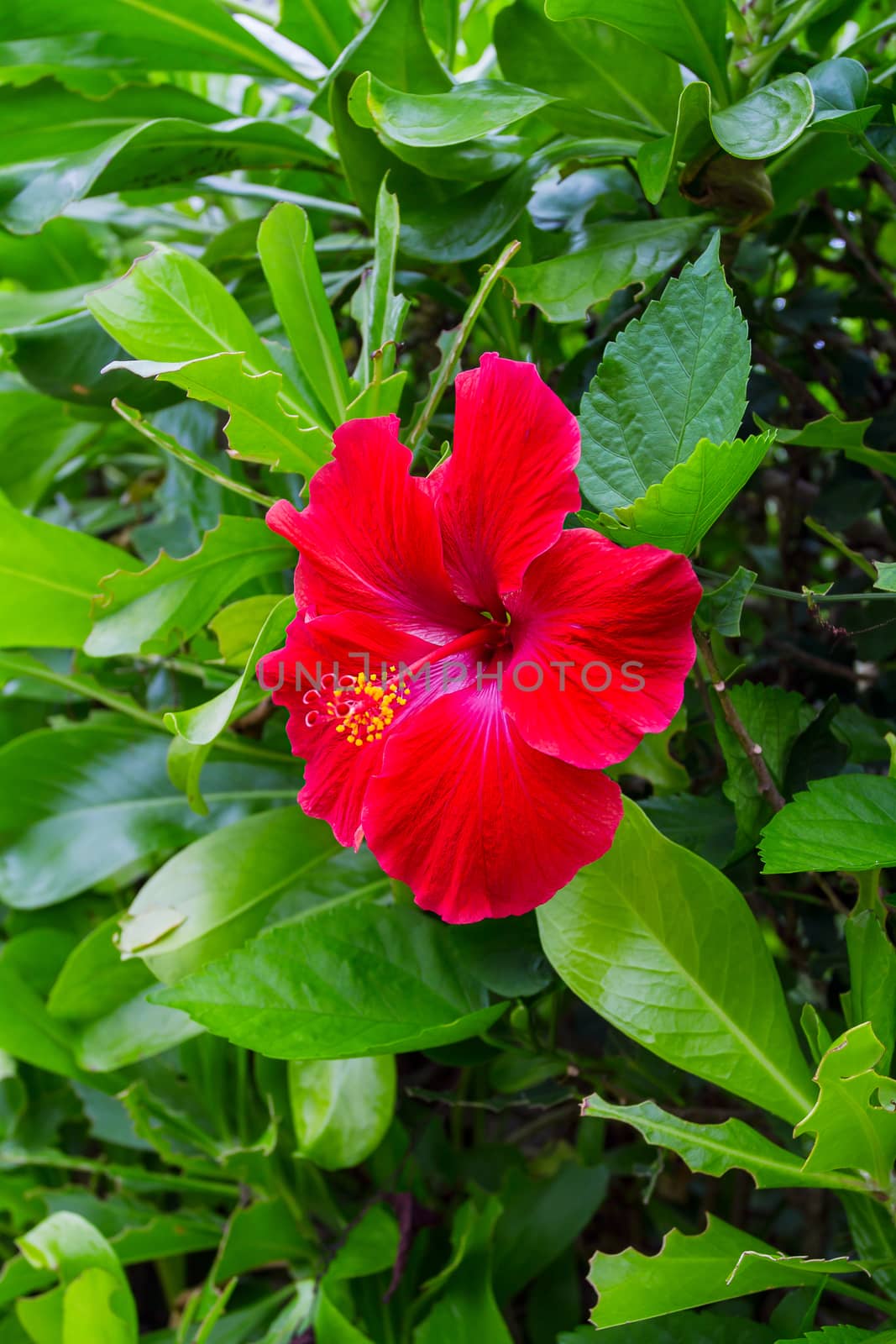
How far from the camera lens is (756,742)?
573mm

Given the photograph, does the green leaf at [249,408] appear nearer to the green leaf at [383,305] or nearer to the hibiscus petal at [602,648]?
the green leaf at [383,305]

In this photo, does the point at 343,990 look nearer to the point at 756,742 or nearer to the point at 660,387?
the point at 756,742

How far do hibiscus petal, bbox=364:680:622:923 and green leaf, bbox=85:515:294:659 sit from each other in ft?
0.79

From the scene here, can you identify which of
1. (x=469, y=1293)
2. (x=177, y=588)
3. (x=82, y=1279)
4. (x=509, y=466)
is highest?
(x=509, y=466)

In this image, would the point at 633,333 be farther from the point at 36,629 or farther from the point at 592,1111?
the point at 36,629

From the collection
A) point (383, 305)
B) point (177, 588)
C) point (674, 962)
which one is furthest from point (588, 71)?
point (674, 962)

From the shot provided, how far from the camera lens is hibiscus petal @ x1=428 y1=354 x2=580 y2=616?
44 cm

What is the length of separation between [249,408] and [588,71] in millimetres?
313

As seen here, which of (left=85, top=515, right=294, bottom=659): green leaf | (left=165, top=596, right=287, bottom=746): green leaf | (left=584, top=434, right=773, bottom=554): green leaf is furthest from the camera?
(left=85, top=515, right=294, bottom=659): green leaf

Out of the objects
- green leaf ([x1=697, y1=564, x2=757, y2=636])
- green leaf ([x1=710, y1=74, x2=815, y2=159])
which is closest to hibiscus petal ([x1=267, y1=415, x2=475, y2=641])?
green leaf ([x1=697, y1=564, x2=757, y2=636])

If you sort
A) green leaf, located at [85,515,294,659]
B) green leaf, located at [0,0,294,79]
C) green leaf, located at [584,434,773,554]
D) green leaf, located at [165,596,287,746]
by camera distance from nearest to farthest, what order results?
green leaf, located at [584,434,773,554] < green leaf, located at [165,596,287,746] < green leaf, located at [85,515,294,659] < green leaf, located at [0,0,294,79]

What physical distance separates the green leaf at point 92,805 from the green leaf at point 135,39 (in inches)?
21.7

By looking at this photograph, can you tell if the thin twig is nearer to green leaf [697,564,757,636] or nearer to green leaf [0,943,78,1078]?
green leaf [697,564,757,636]

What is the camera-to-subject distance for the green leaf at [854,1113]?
45cm
